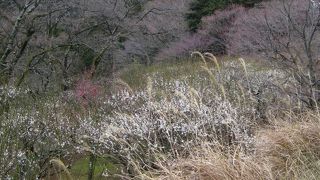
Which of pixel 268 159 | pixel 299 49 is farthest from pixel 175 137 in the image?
pixel 299 49

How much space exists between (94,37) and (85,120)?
14.8 m

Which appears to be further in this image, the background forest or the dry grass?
the background forest

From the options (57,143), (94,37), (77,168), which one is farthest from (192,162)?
(94,37)

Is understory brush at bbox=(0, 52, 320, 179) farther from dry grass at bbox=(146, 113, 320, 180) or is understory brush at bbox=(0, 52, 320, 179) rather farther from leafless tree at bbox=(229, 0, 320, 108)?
leafless tree at bbox=(229, 0, 320, 108)

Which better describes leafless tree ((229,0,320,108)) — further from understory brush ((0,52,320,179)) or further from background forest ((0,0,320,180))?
understory brush ((0,52,320,179))

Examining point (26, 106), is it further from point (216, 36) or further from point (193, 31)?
point (193, 31)

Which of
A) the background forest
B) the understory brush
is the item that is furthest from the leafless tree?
the understory brush

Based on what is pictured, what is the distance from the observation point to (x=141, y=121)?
5.96 meters

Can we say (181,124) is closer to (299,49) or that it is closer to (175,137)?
(175,137)

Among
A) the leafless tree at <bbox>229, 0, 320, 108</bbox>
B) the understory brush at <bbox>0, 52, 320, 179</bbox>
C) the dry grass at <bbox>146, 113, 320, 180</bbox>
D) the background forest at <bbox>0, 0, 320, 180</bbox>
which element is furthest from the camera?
the leafless tree at <bbox>229, 0, 320, 108</bbox>

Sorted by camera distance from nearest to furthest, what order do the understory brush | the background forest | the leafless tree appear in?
the understory brush < the background forest < the leafless tree

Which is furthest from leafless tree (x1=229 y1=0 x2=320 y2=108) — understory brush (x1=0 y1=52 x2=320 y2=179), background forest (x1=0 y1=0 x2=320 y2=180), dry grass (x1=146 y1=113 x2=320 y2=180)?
dry grass (x1=146 y1=113 x2=320 y2=180)

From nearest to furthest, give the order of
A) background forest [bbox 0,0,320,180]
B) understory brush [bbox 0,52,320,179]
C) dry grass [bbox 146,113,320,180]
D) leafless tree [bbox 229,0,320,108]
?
dry grass [bbox 146,113,320,180]
understory brush [bbox 0,52,320,179]
background forest [bbox 0,0,320,180]
leafless tree [bbox 229,0,320,108]

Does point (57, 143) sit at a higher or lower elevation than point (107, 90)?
higher
